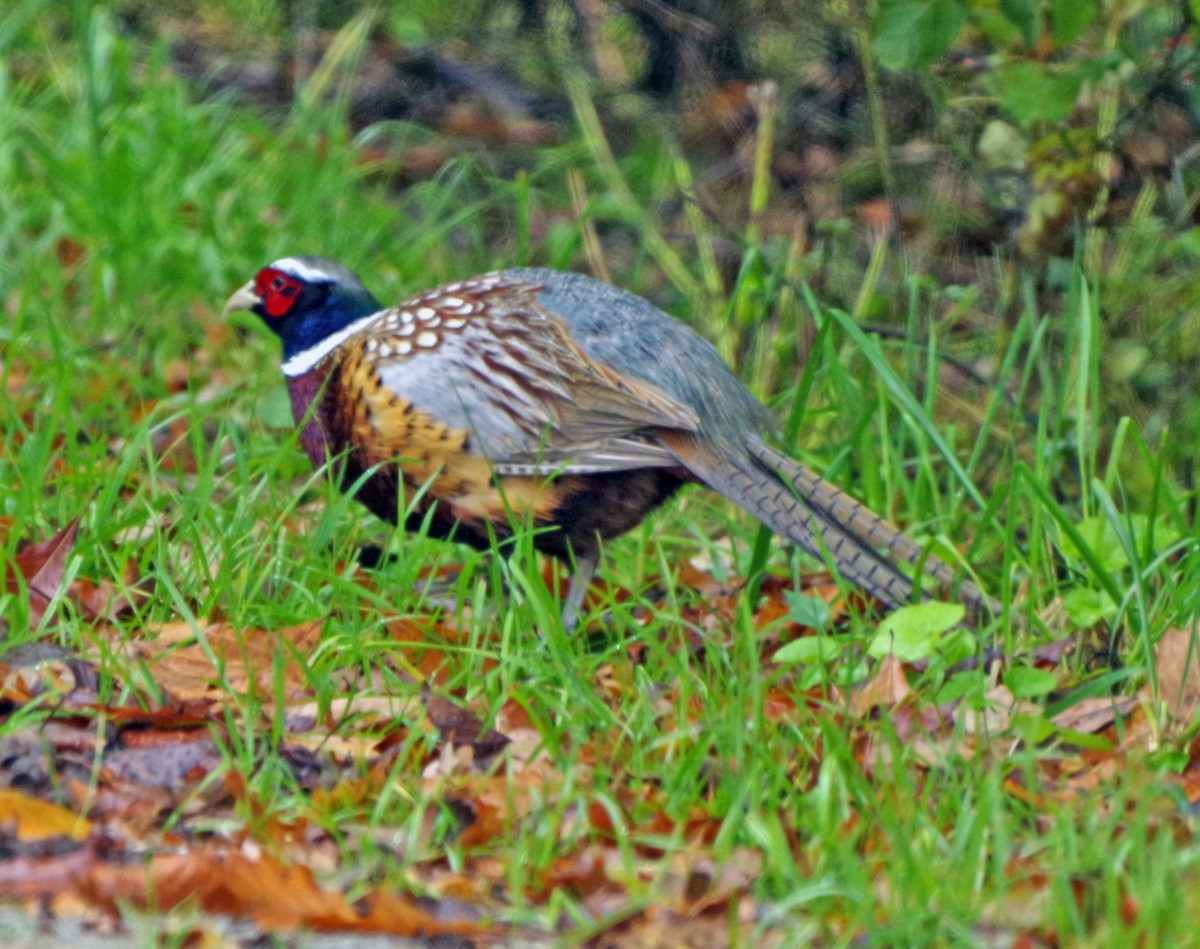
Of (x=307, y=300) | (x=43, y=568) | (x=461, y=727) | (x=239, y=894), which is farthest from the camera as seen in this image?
(x=307, y=300)

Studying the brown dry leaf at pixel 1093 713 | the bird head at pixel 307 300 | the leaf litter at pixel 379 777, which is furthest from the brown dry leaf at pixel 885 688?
the bird head at pixel 307 300

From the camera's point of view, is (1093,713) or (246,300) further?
(246,300)

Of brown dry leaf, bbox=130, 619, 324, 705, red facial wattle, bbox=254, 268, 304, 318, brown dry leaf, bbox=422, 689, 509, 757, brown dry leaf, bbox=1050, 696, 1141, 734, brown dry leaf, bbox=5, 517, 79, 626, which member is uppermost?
red facial wattle, bbox=254, 268, 304, 318

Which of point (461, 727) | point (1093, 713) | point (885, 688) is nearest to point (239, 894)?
point (461, 727)

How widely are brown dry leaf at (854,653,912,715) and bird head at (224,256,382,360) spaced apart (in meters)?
1.90

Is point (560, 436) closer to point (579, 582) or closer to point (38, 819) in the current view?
point (579, 582)

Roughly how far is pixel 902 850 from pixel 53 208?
4.81 metres

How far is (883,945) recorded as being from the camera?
281 centimetres

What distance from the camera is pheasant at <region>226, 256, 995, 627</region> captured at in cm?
439

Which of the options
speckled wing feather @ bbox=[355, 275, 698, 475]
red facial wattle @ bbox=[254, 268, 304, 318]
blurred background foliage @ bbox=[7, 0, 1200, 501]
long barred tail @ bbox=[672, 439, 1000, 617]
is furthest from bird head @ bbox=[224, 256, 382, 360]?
long barred tail @ bbox=[672, 439, 1000, 617]

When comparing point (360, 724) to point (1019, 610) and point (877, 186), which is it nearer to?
point (1019, 610)

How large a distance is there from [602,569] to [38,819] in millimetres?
1920

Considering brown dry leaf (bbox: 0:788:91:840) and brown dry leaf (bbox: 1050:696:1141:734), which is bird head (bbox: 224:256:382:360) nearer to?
brown dry leaf (bbox: 0:788:91:840)

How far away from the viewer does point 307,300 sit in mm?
5039
